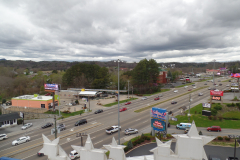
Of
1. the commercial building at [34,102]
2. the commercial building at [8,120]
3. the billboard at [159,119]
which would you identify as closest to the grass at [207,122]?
the billboard at [159,119]

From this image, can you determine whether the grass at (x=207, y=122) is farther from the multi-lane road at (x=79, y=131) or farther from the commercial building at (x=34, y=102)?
the commercial building at (x=34, y=102)

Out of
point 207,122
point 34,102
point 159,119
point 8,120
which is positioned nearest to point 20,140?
point 8,120

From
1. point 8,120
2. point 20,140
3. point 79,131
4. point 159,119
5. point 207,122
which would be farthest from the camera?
point 8,120

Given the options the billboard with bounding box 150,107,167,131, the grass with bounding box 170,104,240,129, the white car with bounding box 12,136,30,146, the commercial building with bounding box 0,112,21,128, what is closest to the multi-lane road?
the white car with bounding box 12,136,30,146

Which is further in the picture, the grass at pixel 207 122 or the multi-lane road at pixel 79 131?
the grass at pixel 207 122

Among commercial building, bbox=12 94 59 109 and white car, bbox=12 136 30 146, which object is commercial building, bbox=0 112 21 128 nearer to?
commercial building, bbox=12 94 59 109

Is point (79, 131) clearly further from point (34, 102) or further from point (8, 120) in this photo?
point (34, 102)

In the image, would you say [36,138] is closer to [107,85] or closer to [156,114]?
[156,114]

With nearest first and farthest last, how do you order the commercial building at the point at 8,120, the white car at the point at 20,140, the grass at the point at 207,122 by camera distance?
the white car at the point at 20,140 < the grass at the point at 207,122 < the commercial building at the point at 8,120
